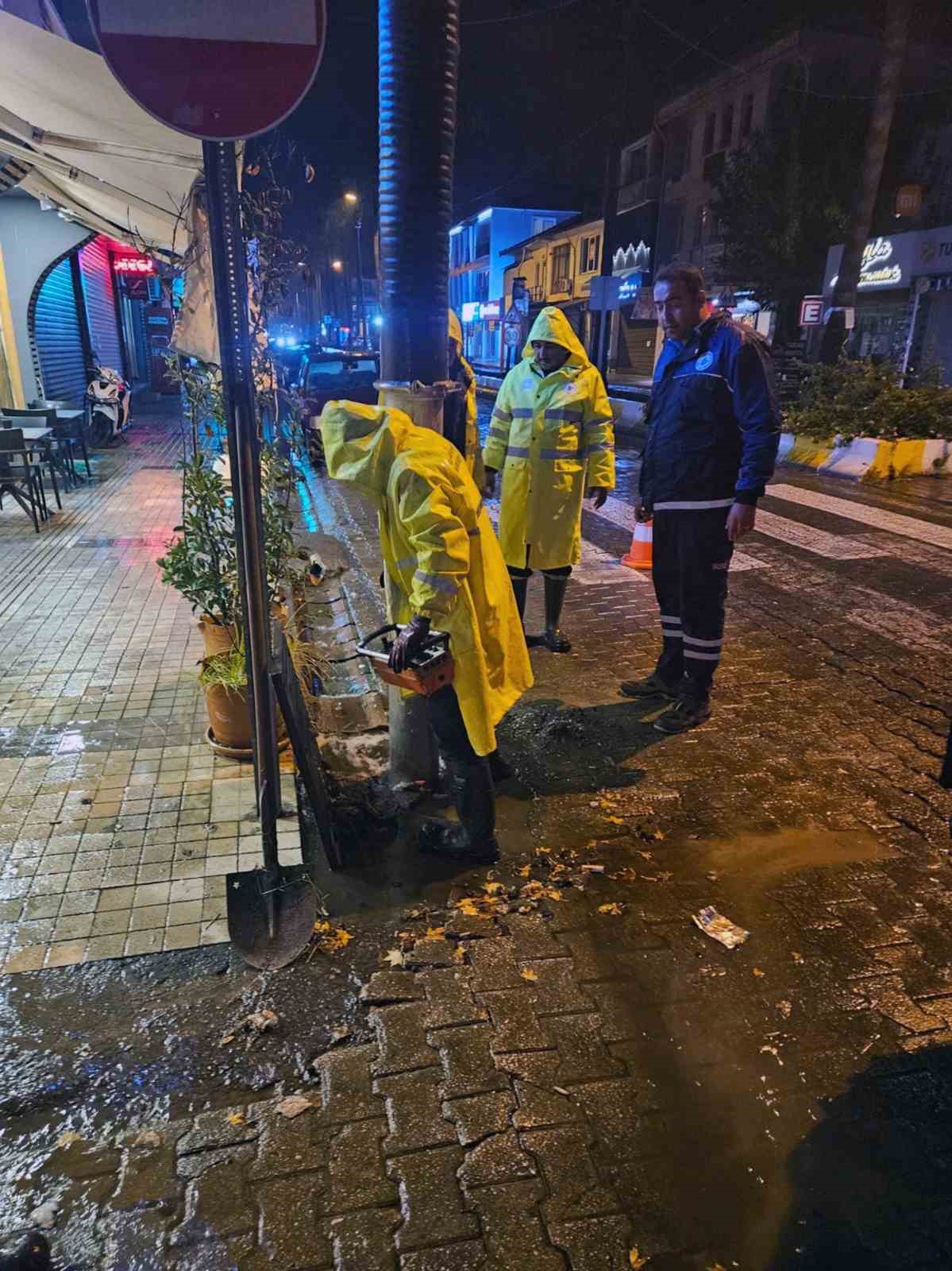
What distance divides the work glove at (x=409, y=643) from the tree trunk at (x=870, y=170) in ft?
44.5

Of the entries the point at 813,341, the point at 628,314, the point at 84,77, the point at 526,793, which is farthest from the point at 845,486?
the point at 628,314

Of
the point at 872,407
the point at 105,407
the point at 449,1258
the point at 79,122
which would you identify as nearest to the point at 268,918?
the point at 449,1258

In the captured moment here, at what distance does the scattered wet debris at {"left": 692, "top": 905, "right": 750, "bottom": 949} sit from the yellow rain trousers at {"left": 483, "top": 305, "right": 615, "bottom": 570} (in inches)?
110

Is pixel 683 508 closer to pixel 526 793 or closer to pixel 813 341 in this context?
pixel 526 793

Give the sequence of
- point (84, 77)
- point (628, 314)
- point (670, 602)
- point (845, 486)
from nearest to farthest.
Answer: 1. point (84, 77)
2. point (670, 602)
3. point (845, 486)
4. point (628, 314)

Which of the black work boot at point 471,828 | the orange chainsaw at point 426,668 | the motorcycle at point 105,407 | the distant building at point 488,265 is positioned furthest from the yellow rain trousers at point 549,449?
the distant building at point 488,265

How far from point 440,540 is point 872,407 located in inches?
460

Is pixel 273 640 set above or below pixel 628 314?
below

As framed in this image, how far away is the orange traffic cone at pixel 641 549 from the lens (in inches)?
288

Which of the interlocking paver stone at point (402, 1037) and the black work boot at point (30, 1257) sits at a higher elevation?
the black work boot at point (30, 1257)

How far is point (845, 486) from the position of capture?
11250mm

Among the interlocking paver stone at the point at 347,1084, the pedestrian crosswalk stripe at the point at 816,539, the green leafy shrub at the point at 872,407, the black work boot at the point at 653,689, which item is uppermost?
the green leafy shrub at the point at 872,407

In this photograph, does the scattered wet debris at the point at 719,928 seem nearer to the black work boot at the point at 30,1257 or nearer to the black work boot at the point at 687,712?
the black work boot at the point at 687,712

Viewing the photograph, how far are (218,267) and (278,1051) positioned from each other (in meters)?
2.37
